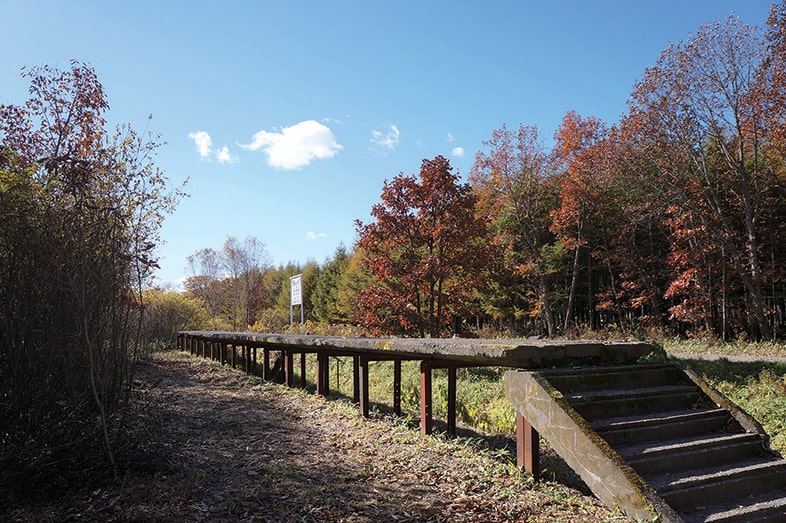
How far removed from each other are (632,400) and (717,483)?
91 cm

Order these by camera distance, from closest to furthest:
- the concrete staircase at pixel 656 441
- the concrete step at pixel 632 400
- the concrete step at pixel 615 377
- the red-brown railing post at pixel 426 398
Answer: the concrete staircase at pixel 656 441 < the concrete step at pixel 632 400 < the concrete step at pixel 615 377 < the red-brown railing post at pixel 426 398

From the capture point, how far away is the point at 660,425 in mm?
4320

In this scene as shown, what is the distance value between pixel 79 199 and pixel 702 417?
6.08 m

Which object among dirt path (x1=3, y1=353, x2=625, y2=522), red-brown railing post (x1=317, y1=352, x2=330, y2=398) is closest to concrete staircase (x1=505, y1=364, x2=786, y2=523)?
dirt path (x1=3, y1=353, x2=625, y2=522)

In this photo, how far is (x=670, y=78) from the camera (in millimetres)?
14016

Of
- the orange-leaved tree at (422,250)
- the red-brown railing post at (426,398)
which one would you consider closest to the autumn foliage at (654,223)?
the orange-leaved tree at (422,250)

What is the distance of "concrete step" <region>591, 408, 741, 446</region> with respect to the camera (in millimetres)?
4113

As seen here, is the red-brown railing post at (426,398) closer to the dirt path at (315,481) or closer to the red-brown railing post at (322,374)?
the dirt path at (315,481)

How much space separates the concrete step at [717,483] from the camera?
142 inches

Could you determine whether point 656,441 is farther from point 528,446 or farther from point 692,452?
point 528,446

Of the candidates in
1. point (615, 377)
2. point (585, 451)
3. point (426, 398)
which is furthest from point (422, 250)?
point (585, 451)

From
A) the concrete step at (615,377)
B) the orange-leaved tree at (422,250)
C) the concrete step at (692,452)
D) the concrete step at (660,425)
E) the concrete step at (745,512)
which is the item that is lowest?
the concrete step at (745,512)

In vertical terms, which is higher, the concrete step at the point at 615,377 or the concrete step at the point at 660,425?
the concrete step at the point at 615,377

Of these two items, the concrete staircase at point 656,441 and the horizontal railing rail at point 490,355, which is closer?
the concrete staircase at point 656,441
